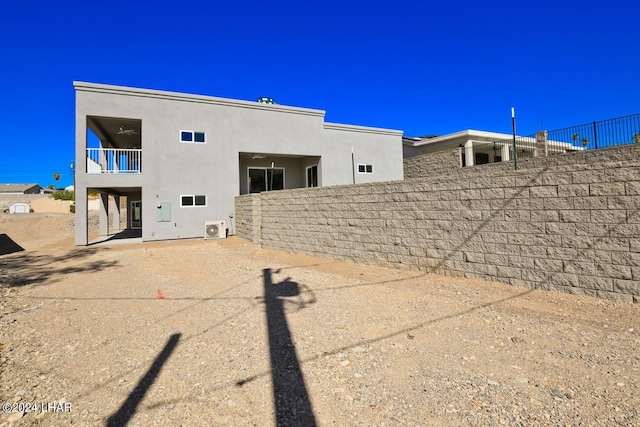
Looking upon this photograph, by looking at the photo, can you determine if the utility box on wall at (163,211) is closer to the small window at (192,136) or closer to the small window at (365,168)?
the small window at (192,136)

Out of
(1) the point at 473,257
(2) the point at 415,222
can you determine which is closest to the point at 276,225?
(2) the point at 415,222

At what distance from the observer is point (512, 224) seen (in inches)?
229

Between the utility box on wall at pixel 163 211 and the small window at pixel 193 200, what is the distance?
61cm

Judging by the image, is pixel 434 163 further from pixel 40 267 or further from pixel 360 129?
pixel 40 267

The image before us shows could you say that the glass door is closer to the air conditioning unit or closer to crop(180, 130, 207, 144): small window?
crop(180, 130, 207, 144): small window

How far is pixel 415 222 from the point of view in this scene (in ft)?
24.3

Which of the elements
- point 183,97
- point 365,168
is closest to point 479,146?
point 365,168

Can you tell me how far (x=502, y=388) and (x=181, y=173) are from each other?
15.1 metres

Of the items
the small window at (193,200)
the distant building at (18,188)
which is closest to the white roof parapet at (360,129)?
the small window at (193,200)

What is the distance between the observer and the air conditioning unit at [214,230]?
49.0 ft

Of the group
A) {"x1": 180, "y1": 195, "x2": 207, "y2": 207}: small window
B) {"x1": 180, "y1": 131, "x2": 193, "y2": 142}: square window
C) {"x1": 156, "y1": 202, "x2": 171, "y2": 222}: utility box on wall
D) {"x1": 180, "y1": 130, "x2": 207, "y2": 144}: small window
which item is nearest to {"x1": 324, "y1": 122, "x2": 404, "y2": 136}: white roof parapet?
{"x1": 180, "y1": 130, "x2": 207, "y2": 144}: small window

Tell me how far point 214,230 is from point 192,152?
3.75m

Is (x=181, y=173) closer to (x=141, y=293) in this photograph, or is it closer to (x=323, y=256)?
(x=323, y=256)

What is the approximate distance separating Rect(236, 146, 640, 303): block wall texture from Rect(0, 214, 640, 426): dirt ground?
15.8 inches
